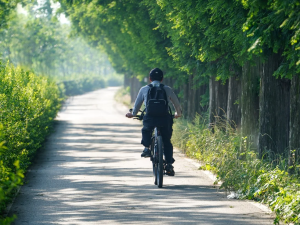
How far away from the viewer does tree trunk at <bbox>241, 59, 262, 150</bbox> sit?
39.2 ft

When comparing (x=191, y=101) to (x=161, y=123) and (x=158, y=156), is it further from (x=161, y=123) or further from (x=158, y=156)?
(x=158, y=156)

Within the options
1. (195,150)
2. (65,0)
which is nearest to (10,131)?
(195,150)

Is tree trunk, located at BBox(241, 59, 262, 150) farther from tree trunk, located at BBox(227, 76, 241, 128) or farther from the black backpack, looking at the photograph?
the black backpack

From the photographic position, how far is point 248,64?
12.0 meters

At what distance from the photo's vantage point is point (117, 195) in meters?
9.60

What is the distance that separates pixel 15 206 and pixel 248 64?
17.7 feet

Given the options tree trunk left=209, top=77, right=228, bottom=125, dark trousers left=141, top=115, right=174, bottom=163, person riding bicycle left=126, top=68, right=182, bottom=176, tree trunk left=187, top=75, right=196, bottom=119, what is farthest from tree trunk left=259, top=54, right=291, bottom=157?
tree trunk left=187, top=75, right=196, bottom=119

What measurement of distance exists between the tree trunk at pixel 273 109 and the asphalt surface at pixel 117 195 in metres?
1.30

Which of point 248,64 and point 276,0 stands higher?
point 276,0

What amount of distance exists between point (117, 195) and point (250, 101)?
3.70 m

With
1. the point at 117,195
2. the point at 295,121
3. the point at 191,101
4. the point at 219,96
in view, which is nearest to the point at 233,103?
the point at 219,96

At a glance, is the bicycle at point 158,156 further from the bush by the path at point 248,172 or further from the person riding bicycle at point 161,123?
the bush by the path at point 248,172

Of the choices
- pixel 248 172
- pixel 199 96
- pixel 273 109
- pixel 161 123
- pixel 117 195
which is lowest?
pixel 117 195

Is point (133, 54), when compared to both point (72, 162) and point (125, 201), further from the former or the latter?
point (125, 201)
